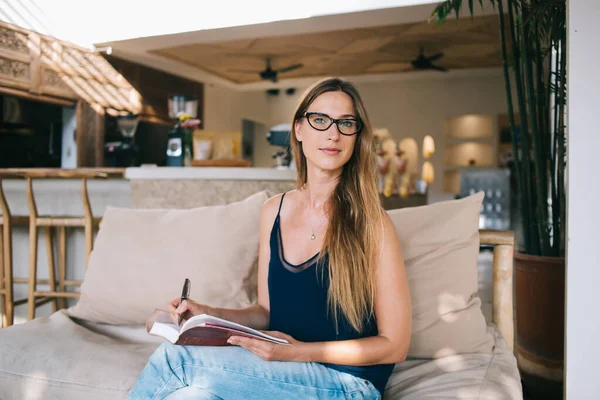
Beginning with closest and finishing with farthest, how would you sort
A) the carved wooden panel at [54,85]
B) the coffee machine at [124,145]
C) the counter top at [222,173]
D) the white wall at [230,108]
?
1. the counter top at [222,173]
2. the coffee machine at [124,145]
3. the carved wooden panel at [54,85]
4. the white wall at [230,108]

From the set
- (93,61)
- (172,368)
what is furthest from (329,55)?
(172,368)

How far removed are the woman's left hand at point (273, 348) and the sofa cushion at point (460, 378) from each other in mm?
374

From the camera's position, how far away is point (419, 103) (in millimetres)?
9156

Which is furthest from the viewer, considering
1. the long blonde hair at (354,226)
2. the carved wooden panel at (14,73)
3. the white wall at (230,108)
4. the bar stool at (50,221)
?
the white wall at (230,108)

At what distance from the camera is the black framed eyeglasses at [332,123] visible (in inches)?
54.1

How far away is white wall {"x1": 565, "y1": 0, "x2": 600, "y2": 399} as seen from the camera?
4.88 feet

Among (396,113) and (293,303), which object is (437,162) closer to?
(396,113)

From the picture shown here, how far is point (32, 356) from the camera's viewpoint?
63.7 inches

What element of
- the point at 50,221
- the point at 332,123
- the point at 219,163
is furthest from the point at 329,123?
the point at 50,221

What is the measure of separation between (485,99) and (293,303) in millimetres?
8265

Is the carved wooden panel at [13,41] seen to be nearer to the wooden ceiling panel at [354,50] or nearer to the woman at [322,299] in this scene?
the wooden ceiling panel at [354,50]

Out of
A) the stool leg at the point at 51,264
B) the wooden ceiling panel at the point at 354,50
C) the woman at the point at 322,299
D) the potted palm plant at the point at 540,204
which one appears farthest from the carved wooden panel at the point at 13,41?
the woman at the point at 322,299

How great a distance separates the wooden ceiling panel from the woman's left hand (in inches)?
192

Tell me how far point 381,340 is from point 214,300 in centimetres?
71
